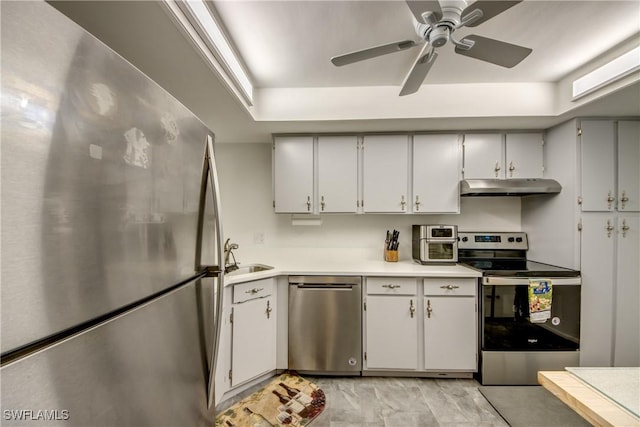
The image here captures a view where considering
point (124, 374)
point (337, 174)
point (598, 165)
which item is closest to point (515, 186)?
point (598, 165)

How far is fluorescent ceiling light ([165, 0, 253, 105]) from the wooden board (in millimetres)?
2173

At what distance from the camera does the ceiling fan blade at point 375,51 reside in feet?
4.20

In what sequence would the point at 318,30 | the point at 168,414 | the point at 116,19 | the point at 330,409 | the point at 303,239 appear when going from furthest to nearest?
the point at 303,239 → the point at 330,409 → the point at 318,30 → the point at 116,19 → the point at 168,414

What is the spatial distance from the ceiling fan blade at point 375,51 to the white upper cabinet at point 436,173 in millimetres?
1347

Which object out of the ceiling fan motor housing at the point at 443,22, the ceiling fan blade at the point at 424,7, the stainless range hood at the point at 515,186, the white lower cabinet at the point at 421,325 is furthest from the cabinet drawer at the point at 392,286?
the ceiling fan blade at the point at 424,7

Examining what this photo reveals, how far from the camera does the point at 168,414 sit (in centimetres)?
65

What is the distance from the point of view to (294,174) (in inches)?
102

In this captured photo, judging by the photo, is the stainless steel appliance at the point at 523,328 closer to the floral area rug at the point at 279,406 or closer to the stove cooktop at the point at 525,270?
the stove cooktop at the point at 525,270

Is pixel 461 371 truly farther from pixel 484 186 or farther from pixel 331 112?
pixel 331 112

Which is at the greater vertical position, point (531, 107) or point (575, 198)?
point (531, 107)

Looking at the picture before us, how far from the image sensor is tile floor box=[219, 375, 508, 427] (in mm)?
1762

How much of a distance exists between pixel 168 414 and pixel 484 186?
2642mm

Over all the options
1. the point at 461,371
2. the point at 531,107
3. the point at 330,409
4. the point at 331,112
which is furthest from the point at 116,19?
the point at 461,371

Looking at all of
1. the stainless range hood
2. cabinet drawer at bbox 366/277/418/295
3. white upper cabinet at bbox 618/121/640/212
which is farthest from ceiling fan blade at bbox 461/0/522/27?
white upper cabinet at bbox 618/121/640/212
